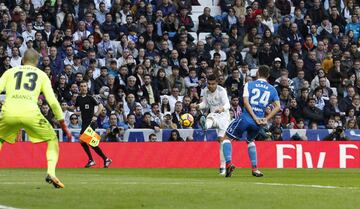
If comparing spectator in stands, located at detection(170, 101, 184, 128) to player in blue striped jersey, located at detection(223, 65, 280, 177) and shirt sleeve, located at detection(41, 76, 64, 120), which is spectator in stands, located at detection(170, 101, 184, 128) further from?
shirt sleeve, located at detection(41, 76, 64, 120)

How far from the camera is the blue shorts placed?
64.6ft

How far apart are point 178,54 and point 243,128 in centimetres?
1203

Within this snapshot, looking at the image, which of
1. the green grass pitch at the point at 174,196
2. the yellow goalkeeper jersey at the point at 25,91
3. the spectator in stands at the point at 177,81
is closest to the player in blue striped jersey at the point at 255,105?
the green grass pitch at the point at 174,196

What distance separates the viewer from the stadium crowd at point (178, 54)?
29094mm

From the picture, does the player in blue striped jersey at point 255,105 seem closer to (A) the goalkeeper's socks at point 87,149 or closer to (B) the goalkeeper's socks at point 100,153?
(B) the goalkeeper's socks at point 100,153

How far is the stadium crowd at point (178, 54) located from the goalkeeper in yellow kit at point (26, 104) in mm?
13437

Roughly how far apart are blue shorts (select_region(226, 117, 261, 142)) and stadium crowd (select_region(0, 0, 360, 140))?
826cm

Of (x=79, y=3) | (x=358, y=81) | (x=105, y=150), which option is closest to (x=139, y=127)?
(x=105, y=150)

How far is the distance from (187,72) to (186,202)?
1902cm

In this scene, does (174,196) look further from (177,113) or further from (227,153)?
(177,113)

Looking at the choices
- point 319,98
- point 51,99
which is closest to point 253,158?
point 51,99

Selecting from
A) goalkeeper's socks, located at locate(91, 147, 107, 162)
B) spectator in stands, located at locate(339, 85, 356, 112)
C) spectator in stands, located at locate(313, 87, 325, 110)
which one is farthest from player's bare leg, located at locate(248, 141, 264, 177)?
spectator in stands, located at locate(339, 85, 356, 112)

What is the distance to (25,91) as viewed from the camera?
14.0 metres

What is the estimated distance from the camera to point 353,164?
27984 mm
